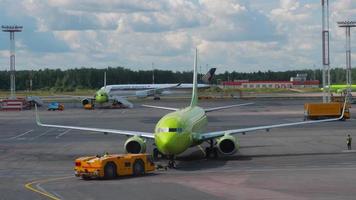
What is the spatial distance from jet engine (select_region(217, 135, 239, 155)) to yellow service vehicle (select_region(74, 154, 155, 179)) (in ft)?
27.5

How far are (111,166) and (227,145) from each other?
11.7m

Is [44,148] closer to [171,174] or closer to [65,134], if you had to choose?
[65,134]

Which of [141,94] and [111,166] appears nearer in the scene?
[111,166]

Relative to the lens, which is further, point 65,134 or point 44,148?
point 65,134

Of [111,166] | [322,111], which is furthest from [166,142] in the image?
[322,111]

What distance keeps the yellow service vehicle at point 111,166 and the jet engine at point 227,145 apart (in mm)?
8393

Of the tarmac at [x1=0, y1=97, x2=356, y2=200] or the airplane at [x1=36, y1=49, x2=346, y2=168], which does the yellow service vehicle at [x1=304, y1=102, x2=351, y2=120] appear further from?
the airplane at [x1=36, y1=49, x2=346, y2=168]

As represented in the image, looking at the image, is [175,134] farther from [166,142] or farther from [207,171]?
[207,171]

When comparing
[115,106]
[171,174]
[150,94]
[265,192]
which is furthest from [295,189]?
[150,94]

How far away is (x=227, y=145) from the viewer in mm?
50750

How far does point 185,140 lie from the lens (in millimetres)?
46438

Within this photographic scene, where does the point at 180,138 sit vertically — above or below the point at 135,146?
above

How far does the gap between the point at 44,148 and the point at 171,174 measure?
80.4 feet

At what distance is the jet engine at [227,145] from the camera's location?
50469mm
